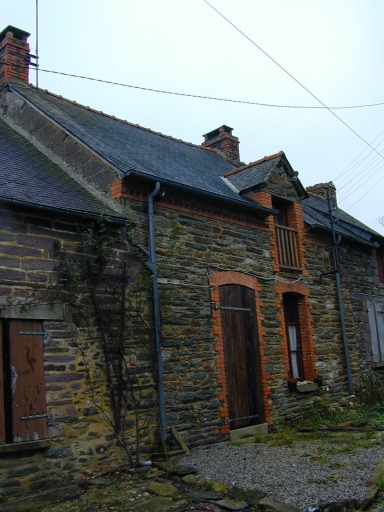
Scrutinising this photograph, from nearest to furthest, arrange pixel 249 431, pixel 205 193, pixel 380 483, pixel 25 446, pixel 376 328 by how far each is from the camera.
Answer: pixel 380 483 → pixel 25 446 → pixel 205 193 → pixel 249 431 → pixel 376 328

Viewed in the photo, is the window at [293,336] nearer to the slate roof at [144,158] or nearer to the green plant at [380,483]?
the slate roof at [144,158]

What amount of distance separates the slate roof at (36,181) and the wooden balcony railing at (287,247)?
4.64 meters

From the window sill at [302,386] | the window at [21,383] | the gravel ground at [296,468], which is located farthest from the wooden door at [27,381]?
the window sill at [302,386]

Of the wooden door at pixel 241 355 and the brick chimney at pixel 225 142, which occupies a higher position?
the brick chimney at pixel 225 142

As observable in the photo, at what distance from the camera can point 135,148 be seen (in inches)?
436

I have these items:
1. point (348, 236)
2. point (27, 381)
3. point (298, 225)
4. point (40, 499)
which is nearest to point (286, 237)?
point (298, 225)

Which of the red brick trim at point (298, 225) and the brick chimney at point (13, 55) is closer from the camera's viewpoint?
the brick chimney at point (13, 55)

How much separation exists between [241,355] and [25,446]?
15.0ft

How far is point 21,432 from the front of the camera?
6.56 m

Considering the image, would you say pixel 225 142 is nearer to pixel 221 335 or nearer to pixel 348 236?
pixel 348 236

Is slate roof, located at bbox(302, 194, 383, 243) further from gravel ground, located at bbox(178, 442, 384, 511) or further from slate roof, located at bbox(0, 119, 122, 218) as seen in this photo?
gravel ground, located at bbox(178, 442, 384, 511)

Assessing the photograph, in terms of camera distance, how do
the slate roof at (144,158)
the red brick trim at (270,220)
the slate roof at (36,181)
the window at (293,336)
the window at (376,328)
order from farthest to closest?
the window at (376,328), the window at (293,336), the red brick trim at (270,220), the slate roof at (144,158), the slate roof at (36,181)

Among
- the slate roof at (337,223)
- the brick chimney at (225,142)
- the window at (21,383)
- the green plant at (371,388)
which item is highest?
the brick chimney at (225,142)

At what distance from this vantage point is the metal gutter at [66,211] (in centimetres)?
686
